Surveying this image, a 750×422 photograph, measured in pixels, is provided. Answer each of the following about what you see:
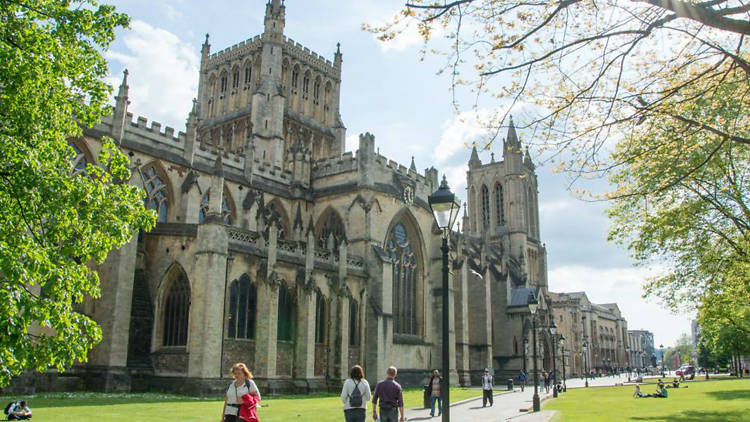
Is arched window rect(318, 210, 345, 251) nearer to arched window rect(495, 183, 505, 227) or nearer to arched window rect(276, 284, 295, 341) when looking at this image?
arched window rect(276, 284, 295, 341)

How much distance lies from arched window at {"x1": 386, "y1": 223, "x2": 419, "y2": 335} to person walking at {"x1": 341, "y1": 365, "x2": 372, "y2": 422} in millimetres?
29843

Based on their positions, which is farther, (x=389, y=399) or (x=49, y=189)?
(x=49, y=189)

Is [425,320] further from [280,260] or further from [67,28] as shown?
[67,28]

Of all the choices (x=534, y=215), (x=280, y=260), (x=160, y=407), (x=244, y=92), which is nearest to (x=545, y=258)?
(x=534, y=215)

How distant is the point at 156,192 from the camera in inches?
1240

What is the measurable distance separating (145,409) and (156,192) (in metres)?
15.0

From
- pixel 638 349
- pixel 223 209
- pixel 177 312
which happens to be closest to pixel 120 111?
pixel 223 209

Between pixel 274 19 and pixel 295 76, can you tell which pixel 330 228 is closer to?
pixel 295 76

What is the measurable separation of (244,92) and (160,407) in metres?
35.1

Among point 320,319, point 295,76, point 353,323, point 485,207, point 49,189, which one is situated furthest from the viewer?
point 485,207

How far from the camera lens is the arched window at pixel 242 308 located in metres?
28.3

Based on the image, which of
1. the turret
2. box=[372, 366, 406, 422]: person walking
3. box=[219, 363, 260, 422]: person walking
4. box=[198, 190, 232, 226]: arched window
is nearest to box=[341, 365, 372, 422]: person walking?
box=[372, 366, 406, 422]: person walking

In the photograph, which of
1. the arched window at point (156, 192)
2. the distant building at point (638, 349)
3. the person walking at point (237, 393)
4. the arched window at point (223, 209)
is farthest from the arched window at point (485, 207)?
the distant building at point (638, 349)

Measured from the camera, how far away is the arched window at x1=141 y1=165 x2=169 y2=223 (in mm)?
31094
